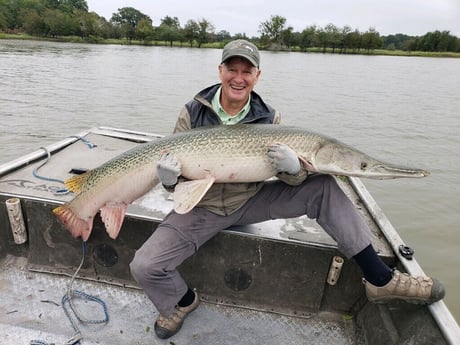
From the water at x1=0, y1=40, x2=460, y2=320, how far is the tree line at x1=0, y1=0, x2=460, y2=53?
6634 centimetres

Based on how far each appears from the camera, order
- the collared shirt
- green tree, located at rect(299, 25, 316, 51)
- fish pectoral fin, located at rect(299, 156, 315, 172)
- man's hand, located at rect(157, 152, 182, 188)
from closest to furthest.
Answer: man's hand, located at rect(157, 152, 182, 188)
fish pectoral fin, located at rect(299, 156, 315, 172)
the collared shirt
green tree, located at rect(299, 25, 316, 51)

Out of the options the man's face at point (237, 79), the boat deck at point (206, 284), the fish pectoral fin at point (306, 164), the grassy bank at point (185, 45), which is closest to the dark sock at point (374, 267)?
the boat deck at point (206, 284)

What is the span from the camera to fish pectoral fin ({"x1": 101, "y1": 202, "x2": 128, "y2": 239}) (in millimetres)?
2617

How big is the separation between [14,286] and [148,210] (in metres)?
1.22

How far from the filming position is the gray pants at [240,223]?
7.79ft

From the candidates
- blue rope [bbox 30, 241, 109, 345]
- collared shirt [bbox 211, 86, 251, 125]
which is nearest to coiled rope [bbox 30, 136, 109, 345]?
blue rope [bbox 30, 241, 109, 345]

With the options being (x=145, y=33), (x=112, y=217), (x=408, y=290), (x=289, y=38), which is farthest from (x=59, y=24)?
(x=408, y=290)

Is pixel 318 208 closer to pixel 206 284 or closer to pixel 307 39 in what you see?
pixel 206 284

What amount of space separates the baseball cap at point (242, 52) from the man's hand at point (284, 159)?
72 centimetres

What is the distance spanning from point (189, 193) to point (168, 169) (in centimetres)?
21

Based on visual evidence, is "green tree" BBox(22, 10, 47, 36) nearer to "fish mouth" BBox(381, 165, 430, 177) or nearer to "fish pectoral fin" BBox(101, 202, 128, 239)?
"fish pectoral fin" BBox(101, 202, 128, 239)

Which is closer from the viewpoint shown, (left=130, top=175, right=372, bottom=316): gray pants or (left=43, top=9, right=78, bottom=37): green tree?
(left=130, top=175, right=372, bottom=316): gray pants

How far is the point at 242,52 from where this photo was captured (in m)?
2.70

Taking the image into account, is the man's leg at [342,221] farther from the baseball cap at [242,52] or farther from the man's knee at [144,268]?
the baseball cap at [242,52]
